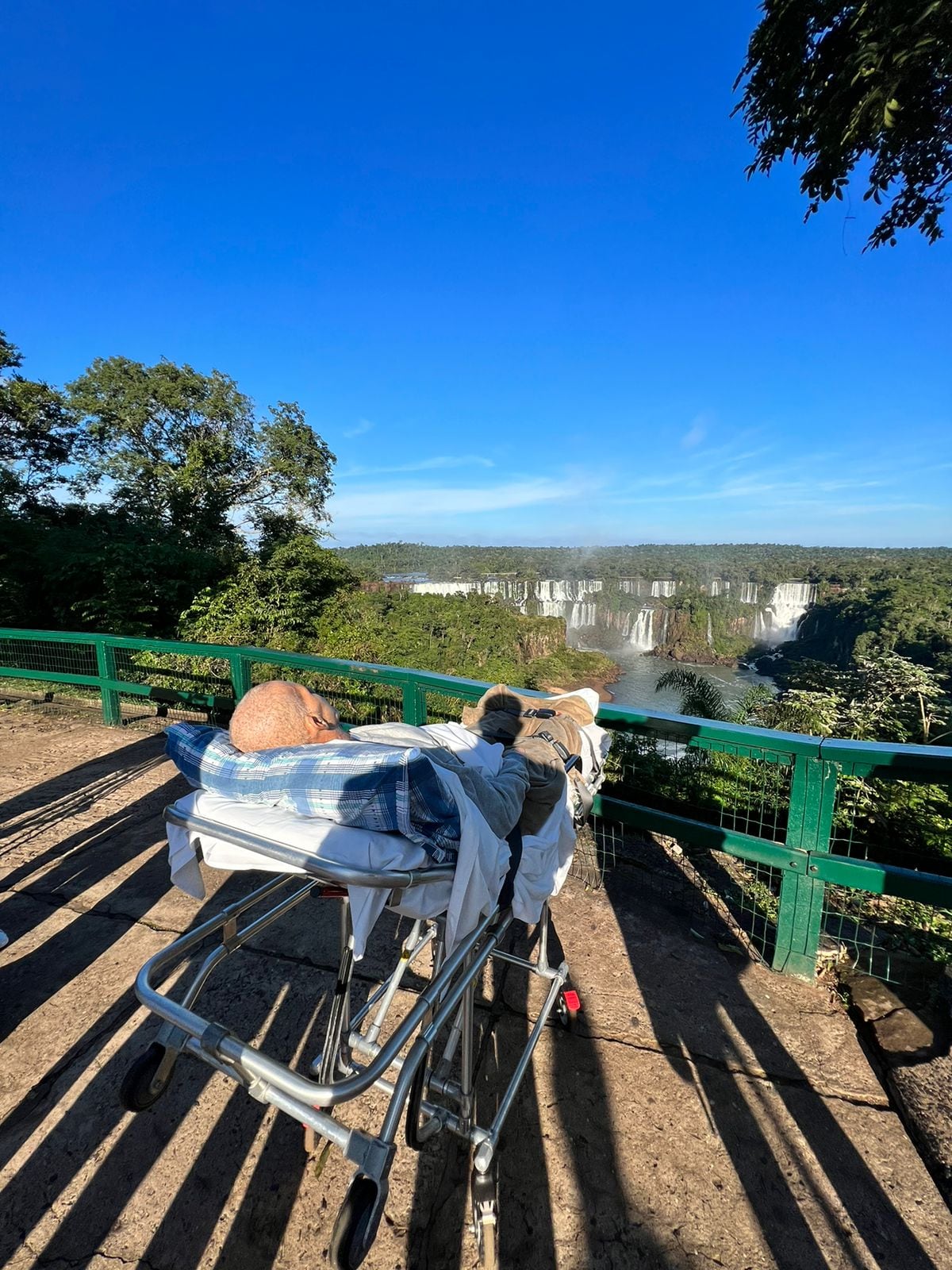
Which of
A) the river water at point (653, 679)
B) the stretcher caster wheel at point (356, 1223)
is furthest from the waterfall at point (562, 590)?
the stretcher caster wheel at point (356, 1223)

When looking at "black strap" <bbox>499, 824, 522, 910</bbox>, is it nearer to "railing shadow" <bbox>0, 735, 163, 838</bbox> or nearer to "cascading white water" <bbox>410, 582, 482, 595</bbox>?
"railing shadow" <bbox>0, 735, 163, 838</bbox>

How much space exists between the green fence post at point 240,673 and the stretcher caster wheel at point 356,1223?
13.9ft

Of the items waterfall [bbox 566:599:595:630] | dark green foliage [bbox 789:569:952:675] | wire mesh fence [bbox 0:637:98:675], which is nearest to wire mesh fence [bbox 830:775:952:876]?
wire mesh fence [bbox 0:637:98:675]

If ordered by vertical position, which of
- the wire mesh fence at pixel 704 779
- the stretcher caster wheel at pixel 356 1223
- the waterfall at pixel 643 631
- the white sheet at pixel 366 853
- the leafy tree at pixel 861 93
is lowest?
the waterfall at pixel 643 631

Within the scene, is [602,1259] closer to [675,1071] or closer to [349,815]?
[675,1071]

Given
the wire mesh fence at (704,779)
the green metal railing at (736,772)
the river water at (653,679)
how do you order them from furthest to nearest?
the river water at (653,679) < the wire mesh fence at (704,779) < the green metal railing at (736,772)

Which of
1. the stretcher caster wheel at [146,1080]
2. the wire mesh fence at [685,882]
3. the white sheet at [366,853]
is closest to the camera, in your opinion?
the white sheet at [366,853]

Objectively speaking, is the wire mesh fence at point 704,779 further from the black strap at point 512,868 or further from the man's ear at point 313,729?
the man's ear at point 313,729

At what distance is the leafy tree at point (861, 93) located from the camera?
4141mm

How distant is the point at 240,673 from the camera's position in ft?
16.0

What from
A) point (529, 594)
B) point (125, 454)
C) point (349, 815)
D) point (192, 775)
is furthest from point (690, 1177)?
point (529, 594)

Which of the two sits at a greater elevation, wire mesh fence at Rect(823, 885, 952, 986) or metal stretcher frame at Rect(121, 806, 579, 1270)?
metal stretcher frame at Rect(121, 806, 579, 1270)

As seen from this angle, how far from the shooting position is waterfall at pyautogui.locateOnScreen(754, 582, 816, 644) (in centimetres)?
7188

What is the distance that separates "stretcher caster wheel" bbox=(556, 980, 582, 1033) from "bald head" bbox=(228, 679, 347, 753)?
1.47 metres
